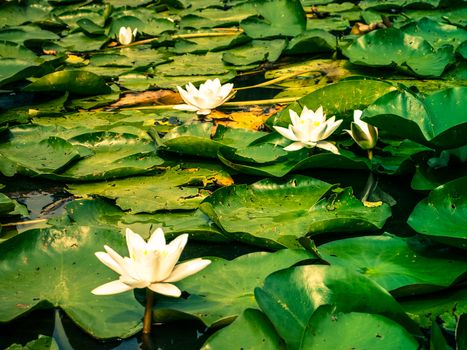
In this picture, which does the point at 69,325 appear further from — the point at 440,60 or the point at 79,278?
the point at 440,60

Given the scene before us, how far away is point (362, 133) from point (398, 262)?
2.40 ft

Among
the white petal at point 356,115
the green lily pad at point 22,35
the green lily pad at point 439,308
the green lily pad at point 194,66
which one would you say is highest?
the green lily pad at point 22,35

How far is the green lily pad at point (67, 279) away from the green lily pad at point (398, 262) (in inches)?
20.9

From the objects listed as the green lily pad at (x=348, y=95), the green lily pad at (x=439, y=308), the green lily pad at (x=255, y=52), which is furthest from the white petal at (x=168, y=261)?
the green lily pad at (x=255, y=52)

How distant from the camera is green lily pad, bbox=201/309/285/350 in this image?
4.44 ft

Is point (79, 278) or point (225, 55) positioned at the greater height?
point (225, 55)

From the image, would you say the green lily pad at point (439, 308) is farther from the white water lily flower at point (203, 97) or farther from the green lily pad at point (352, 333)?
the white water lily flower at point (203, 97)

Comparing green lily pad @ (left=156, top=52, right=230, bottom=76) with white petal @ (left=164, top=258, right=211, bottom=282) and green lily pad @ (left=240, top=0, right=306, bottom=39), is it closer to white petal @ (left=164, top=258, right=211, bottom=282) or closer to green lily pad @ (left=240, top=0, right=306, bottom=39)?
green lily pad @ (left=240, top=0, right=306, bottom=39)

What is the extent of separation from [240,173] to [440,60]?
134 cm

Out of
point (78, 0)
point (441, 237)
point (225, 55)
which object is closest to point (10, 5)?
point (78, 0)

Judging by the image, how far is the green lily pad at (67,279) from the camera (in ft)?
5.08

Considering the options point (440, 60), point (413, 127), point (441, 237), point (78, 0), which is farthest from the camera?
point (78, 0)

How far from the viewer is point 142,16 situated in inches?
192

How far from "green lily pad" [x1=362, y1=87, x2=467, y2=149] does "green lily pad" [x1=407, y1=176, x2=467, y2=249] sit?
0.25 metres
